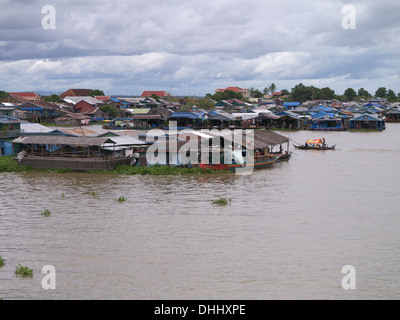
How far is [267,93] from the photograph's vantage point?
107 m

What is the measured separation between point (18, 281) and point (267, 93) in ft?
331

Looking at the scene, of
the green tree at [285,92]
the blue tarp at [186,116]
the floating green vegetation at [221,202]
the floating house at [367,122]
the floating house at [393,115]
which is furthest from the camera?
the green tree at [285,92]

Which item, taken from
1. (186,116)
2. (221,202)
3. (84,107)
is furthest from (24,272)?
(84,107)

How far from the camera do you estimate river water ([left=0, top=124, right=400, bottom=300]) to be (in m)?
8.58

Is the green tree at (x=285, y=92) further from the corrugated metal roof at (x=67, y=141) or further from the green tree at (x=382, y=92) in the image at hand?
the corrugated metal roof at (x=67, y=141)

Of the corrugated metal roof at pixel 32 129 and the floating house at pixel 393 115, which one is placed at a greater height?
the floating house at pixel 393 115

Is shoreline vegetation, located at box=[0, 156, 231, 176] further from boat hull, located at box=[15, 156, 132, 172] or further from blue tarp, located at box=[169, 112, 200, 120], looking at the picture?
blue tarp, located at box=[169, 112, 200, 120]

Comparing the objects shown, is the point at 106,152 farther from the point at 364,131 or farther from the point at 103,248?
the point at 364,131

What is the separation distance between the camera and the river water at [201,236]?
8.58m


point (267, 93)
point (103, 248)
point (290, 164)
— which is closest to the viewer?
point (103, 248)

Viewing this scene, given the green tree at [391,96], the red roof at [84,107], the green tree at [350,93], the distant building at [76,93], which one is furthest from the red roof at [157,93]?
the green tree at [391,96]

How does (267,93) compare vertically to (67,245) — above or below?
above

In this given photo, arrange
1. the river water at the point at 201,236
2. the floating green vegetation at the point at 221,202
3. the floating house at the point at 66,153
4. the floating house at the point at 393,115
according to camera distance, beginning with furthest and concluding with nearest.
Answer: the floating house at the point at 393,115
the floating house at the point at 66,153
the floating green vegetation at the point at 221,202
the river water at the point at 201,236

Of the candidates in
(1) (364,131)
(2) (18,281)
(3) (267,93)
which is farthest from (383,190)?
(3) (267,93)
